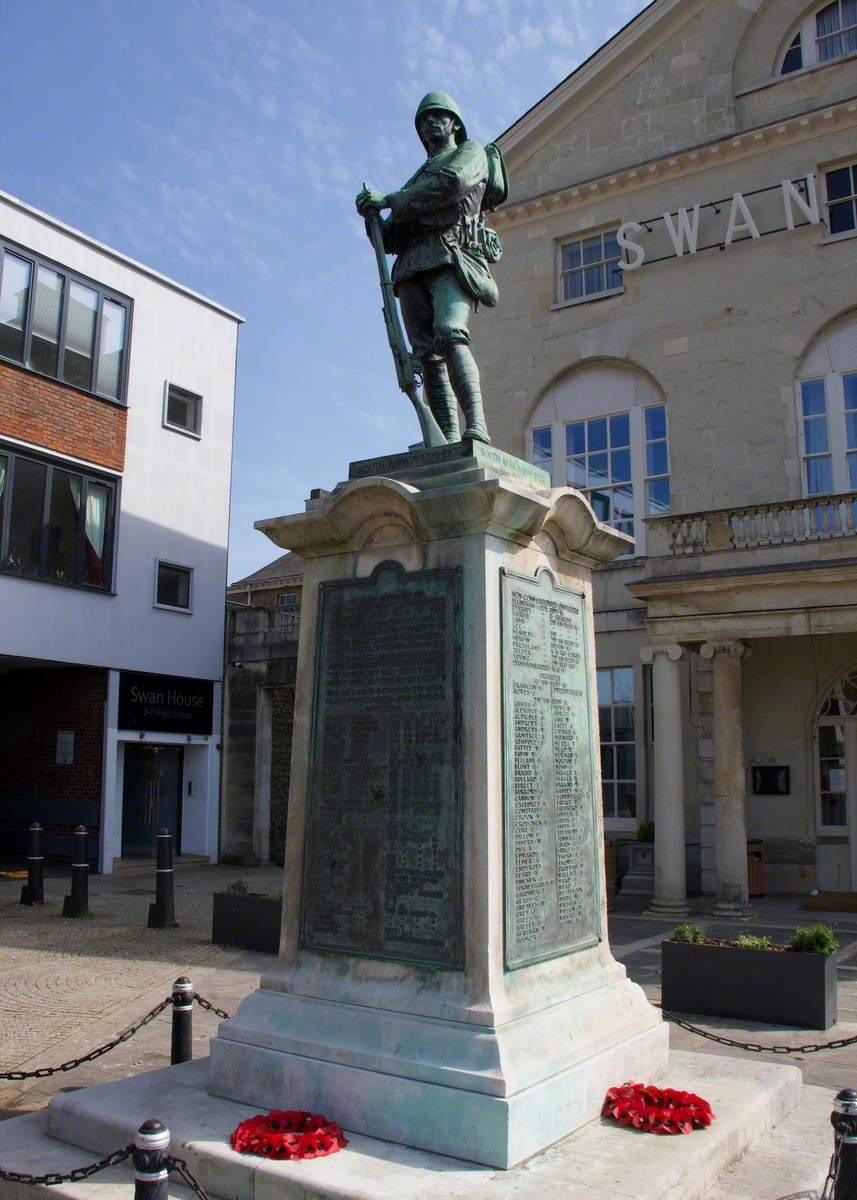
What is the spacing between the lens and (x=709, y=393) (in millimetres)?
20312

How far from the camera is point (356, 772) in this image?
19.0 feet

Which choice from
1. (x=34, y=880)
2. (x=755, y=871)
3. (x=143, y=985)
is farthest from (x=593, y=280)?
(x=143, y=985)

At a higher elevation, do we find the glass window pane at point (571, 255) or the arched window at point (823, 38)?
the arched window at point (823, 38)

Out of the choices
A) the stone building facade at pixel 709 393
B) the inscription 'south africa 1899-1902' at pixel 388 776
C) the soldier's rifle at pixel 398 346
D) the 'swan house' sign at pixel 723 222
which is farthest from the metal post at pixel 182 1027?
the 'swan house' sign at pixel 723 222

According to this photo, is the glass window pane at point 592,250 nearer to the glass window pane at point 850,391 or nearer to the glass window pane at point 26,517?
the glass window pane at point 850,391

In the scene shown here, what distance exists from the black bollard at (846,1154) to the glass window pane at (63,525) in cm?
1968

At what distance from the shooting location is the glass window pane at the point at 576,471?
862 inches

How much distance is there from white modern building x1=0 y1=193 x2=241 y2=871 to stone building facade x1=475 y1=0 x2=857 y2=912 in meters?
7.38

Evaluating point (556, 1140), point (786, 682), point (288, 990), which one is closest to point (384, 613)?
point (288, 990)

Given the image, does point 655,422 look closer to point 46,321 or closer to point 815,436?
point 815,436

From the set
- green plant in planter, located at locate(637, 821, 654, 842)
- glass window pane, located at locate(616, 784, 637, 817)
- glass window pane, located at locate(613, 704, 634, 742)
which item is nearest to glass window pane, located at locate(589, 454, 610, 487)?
glass window pane, located at locate(613, 704, 634, 742)

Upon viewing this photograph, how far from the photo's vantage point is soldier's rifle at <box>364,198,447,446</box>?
6570mm

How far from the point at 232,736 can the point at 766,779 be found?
12.7 metres

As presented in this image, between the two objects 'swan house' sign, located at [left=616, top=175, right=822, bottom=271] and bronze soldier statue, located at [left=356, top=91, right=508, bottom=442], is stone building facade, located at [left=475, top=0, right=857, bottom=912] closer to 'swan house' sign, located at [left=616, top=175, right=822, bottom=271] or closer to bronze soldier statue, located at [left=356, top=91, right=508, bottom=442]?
'swan house' sign, located at [left=616, top=175, right=822, bottom=271]
